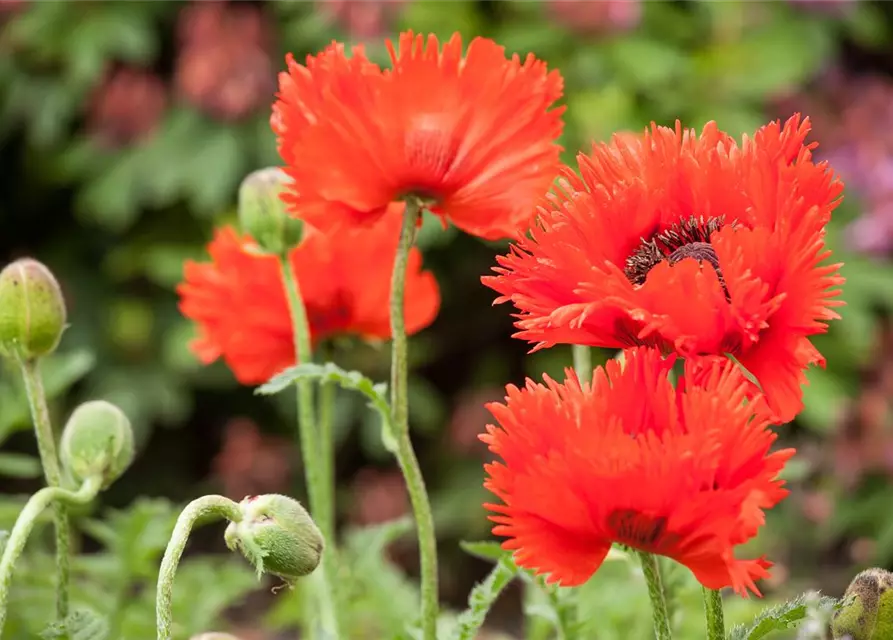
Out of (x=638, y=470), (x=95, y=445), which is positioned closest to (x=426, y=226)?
(x=95, y=445)

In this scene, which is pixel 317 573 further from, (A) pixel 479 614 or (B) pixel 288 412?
(B) pixel 288 412

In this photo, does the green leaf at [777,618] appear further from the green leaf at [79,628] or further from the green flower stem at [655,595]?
the green leaf at [79,628]

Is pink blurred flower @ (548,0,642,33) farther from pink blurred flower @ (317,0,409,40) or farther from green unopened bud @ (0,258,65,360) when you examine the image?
green unopened bud @ (0,258,65,360)

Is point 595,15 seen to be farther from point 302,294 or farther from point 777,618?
point 777,618

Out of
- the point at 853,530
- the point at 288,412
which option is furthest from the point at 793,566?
the point at 288,412

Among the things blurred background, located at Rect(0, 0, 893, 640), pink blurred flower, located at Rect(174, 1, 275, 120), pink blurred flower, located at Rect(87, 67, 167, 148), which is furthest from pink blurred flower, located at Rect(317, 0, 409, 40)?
pink blurred flower, located at Rect(87, 67, 167, 148)

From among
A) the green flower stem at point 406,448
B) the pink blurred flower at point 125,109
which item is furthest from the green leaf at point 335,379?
the pink blurred flower at point 125,109
